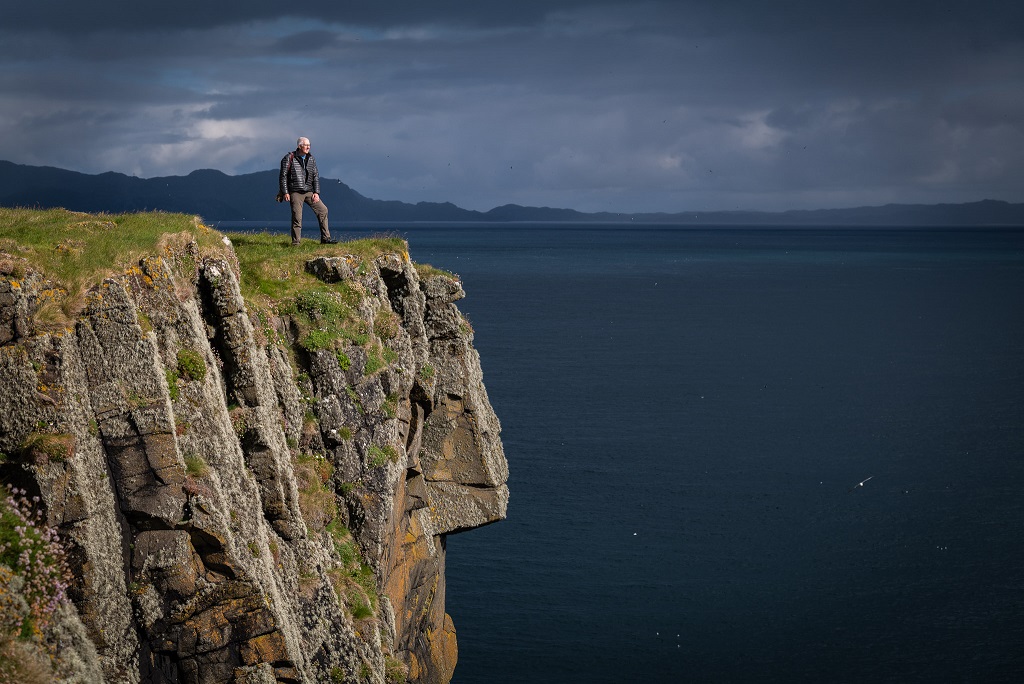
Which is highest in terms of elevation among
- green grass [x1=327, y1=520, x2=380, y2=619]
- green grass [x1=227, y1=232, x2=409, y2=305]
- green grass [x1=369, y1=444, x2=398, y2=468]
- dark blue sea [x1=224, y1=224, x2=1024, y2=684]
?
green grass [x1=227, y1=232, x2=409, y2=305]

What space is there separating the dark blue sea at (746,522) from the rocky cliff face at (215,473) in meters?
28.2

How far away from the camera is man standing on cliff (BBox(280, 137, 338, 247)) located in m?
33.0

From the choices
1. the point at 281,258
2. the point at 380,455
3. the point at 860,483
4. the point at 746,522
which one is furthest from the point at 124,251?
the point at 860,483

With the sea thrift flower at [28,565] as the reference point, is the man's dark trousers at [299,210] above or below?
above

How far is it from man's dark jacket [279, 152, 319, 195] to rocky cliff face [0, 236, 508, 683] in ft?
12.6

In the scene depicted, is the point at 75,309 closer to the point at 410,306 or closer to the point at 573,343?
the point at 410,306

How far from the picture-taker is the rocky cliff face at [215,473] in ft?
62.0

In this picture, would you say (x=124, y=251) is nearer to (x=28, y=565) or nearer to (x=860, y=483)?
(x=28, y=565)

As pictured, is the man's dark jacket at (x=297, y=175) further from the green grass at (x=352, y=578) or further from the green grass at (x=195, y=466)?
the green grass at (x=195, y=466)

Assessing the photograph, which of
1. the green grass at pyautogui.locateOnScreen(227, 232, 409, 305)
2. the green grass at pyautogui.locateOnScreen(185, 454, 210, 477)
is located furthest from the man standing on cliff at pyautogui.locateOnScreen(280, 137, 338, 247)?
the green grass at pyautogui.locateOnScreen(185, 454, 210, 477)

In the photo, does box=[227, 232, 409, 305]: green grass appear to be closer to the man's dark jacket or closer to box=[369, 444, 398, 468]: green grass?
the man's dark jacket

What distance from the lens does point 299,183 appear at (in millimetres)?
33281

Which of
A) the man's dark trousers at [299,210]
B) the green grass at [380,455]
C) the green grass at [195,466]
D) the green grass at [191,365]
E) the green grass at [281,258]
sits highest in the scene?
the man's dark trousers at [299,210]

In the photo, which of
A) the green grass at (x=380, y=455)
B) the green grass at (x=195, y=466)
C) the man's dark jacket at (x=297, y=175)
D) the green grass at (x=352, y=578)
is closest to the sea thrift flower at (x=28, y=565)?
the green grass at (x=195, y=466)
